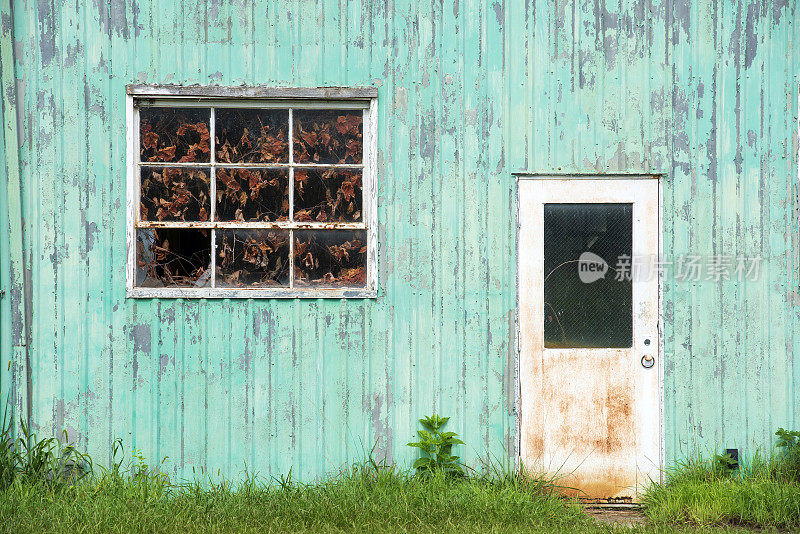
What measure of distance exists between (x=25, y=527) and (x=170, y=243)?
6.05 ft

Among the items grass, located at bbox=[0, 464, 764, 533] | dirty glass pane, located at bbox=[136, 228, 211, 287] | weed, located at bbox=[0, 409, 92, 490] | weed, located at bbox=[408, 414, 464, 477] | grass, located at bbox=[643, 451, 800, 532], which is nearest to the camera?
grass, located at bbox=[0, 464, 764, 533]

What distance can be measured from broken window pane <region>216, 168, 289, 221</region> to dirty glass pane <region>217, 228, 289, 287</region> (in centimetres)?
11

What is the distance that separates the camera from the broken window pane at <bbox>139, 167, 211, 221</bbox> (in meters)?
4.48

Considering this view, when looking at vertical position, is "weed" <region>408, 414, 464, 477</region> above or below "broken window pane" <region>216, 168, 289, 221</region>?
below

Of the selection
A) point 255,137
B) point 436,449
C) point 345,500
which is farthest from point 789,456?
point 255,137

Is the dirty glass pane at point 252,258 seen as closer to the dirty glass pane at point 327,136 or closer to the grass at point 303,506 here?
the dirty glass pane at point 327,136

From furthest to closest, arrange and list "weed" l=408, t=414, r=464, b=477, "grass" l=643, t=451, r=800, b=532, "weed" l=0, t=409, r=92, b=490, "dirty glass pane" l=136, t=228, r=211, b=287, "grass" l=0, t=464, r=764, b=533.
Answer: "dirty glass pane" l=136, t=228, r=211, b=287, "weed" l=408, t=414, r=464, b=477, "weed" l=0, t=409, r=92, b=490, "grass" l=643, t=451, r=800, b=532, "grass" l=0, t=464, r=764, b=533

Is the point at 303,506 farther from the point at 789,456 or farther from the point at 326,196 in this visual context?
the point at 789,456

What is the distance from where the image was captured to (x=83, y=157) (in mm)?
4383

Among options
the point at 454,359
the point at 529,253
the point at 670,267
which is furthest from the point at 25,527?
the point at 670,267

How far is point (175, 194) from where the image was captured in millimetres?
4484

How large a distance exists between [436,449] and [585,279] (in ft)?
4.96

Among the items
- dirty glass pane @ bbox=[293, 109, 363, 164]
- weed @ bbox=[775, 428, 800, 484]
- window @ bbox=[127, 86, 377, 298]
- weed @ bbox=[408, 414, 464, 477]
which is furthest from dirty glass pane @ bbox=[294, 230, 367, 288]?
weed @ bbox=[775, 428, 800, 484]

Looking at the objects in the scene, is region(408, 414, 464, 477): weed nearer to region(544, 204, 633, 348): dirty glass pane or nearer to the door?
the door
